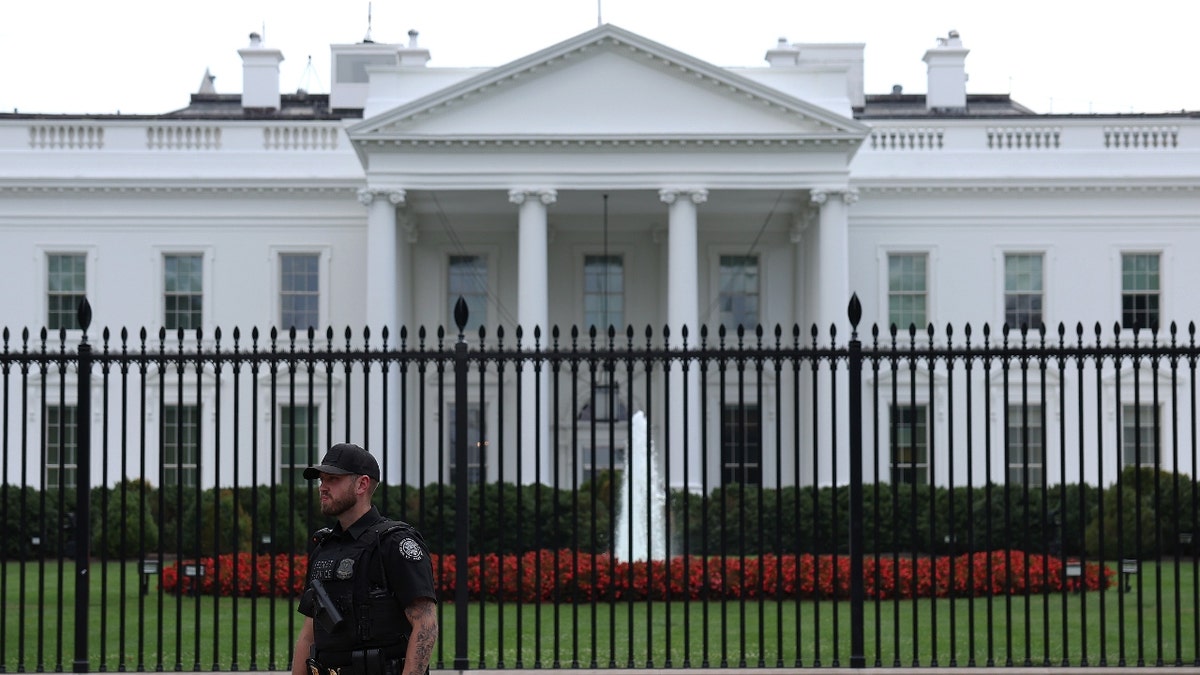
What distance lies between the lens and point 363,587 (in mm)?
5941

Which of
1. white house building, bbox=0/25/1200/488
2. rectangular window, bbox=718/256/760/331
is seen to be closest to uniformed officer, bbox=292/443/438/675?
white house building, bbox=0/25/1200/488

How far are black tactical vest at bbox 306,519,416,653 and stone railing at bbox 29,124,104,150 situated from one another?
31.3m

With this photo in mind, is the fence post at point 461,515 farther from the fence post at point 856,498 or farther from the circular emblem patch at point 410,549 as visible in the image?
the circular emblem patch at point 410,549

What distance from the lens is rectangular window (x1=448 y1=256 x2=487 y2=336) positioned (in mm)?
35969

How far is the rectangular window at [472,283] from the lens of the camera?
36.0m

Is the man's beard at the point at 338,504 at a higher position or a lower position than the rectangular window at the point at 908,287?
lower

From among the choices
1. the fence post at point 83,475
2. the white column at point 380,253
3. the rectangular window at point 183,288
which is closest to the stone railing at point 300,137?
the rectangular window at point 183,288

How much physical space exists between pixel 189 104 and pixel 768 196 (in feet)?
→ 67.5

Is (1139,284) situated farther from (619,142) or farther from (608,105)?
(608,105)

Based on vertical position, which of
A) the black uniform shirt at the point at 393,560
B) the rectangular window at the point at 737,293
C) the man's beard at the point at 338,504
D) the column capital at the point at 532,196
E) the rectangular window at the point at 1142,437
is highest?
the column capital at the point at 532,196

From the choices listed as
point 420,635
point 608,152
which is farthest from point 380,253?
point 420,635

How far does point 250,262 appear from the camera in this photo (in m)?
35.2

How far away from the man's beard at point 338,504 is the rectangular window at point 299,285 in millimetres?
29901

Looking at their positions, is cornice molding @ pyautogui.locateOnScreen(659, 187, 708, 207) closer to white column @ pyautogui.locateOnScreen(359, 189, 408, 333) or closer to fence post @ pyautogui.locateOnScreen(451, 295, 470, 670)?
white column @ pyautogui.locateOnScreen(359, 189, 408, 333)
